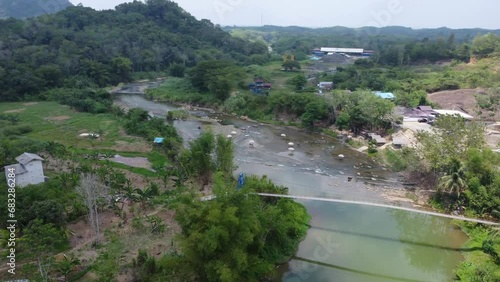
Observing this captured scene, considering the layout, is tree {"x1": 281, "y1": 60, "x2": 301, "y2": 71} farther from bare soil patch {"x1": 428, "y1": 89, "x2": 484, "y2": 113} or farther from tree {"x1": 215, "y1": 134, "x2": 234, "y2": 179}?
tree {"x1": 215, "y1": 134, "x2": 234, "y2": 179}

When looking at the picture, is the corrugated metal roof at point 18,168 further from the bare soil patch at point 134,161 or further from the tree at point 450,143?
the tree at point 450,143

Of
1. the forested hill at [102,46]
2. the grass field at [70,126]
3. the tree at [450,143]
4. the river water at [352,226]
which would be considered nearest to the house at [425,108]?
the river water at [352,226]

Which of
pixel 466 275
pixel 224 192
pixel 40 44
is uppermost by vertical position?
pixel 40 44

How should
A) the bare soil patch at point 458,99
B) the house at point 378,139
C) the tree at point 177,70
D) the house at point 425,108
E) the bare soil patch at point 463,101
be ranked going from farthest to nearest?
the tree at point 177,70
the bare soil patch at point 458,99
the house at point 425,108
the bare soil patch at point 463,101
the house at point 378,139

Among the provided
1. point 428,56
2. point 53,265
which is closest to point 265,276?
point 53,265

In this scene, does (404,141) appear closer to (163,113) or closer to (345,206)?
(345,206)
